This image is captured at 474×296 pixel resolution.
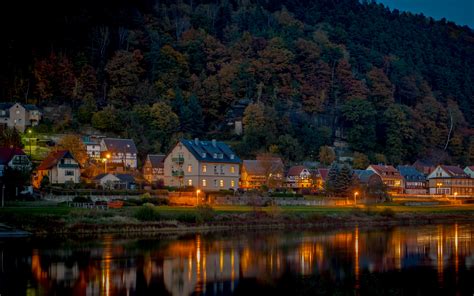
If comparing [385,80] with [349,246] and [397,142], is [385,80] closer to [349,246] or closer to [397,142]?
[397,142]

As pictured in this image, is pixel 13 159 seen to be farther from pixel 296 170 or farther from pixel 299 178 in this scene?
pixel 296 170

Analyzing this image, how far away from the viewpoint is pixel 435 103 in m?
Answer: 140

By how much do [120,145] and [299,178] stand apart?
1103 inches

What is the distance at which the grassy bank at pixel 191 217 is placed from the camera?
4691 cm

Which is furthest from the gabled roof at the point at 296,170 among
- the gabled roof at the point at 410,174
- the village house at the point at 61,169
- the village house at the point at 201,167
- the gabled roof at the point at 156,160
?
the village house at the point at 61,169

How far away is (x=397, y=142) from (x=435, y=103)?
26.4 m

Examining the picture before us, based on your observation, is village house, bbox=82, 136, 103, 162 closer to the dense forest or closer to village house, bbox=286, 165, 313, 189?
the dense forest

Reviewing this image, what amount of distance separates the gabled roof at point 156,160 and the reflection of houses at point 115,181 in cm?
1314

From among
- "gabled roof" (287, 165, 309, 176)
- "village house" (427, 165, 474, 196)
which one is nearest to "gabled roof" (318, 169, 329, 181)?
"gabled roof" (287, 165, 309, 176)

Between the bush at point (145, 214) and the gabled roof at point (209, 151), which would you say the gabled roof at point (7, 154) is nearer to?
the gabled roof at point (209, 151)

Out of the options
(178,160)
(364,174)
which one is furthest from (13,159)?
(364,174)

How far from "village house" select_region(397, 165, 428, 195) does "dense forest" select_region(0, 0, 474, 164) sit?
6.37m

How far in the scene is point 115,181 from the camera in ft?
239

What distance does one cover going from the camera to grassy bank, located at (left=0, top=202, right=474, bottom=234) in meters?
46.9
